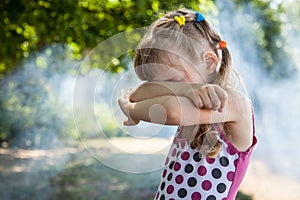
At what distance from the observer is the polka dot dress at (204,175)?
764 millimetres

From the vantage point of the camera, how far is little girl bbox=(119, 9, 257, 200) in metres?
0.64

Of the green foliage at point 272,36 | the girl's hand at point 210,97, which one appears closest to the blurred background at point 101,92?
the green foliage at point 272,36

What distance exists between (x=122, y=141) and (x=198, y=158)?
0.41 ft

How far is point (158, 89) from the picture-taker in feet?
2.18

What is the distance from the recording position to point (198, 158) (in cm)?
77

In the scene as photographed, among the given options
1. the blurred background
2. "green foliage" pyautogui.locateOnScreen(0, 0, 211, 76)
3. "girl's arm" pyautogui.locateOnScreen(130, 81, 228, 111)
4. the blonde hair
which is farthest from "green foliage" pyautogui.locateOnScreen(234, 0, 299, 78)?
"girl's arm" pyautogui.locateOnScreen(130, 81, 228, 111)

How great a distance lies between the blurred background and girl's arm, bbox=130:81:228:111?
0.06 m

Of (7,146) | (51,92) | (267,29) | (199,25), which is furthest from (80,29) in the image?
(199,25)

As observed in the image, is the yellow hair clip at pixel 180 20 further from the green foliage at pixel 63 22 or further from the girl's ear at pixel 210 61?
the green foliage at pixel 63 22

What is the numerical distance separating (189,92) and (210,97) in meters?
0.03

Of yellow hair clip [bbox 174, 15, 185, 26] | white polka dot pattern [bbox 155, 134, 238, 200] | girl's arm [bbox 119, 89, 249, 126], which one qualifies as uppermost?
yellow hair clip [bbox 174, 15, 185, 26]

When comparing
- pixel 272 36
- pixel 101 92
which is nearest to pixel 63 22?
pixel 272 36

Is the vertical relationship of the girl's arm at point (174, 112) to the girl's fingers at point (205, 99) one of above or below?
below

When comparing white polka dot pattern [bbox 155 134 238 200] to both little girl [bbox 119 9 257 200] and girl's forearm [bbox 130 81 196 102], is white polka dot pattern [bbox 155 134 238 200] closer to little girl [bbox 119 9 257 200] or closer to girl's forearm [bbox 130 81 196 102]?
little girl [bbox 119 9 257 200]
